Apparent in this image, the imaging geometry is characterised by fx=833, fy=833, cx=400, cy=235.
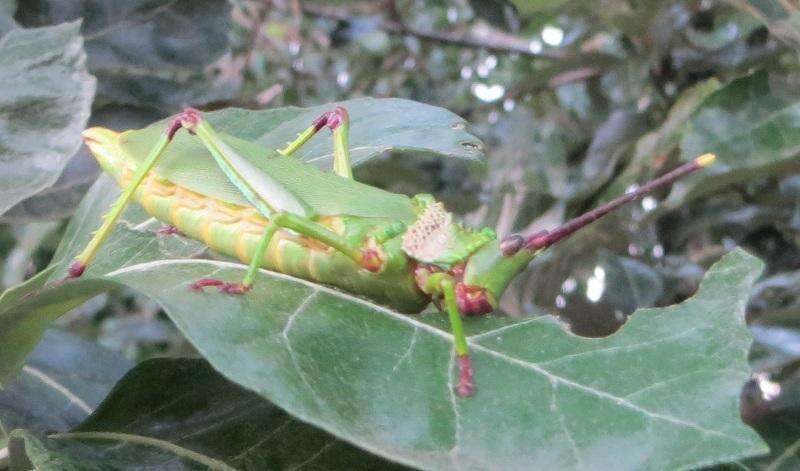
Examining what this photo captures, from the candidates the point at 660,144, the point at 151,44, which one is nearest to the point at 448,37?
the point at 660,144

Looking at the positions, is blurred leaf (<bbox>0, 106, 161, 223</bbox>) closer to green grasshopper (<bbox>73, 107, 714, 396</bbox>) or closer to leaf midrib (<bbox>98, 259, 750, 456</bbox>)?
green grasshopper (<bbox>73, 107, 714, 396</bbox>)

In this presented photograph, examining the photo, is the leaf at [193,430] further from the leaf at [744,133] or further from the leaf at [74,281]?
the leaf at [744,133]

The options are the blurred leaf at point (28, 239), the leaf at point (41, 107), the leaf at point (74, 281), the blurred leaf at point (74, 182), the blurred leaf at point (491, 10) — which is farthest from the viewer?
the blurred leaf at point (28, 239)

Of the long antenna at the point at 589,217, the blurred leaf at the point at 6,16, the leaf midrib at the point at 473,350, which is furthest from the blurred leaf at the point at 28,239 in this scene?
the long antenna at the point at 589,217

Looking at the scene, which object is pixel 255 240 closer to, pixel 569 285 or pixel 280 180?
pixel 280 180

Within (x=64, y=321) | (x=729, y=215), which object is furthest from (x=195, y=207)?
(x=64, y=321)

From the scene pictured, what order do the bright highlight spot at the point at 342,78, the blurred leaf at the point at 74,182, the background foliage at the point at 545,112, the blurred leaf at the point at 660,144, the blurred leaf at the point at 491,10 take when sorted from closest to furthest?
the background foliage at the point at 545,112 → the blurred leaf at the point at 74,182 → the blurred leaf at the point at 660,144 → the blurred leaf at the point at 491,10 → the bright highlight spot at the point at 342,78
